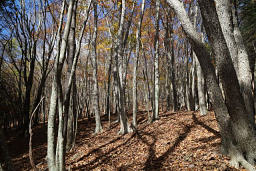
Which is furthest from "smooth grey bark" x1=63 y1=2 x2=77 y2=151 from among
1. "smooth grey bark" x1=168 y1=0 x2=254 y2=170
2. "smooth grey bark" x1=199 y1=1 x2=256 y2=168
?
"smooth grey bark" x1=199 y1=1 x2=256 y2=168

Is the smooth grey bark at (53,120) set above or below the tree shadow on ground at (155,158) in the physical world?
above

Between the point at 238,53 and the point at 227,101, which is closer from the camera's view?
the point at 227,101

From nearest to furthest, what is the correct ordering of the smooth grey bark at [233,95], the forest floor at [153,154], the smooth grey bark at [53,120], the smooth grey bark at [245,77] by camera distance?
the smooth grey bark at [233,95]
the smooth grey bark at [53,120]
the forest floor at [153,154]
the smooth grey bark at [245,77]

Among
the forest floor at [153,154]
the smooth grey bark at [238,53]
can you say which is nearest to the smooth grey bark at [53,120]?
the forest floor at [153,154]

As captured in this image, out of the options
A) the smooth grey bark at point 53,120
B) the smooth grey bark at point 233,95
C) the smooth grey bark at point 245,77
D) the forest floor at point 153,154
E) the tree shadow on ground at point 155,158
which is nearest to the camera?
the smooth grey bark at point 233,95

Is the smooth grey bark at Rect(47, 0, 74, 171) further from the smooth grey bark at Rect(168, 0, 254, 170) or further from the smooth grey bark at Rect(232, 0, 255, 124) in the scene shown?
the smooth grey bark at Rect(232, 0, 255, 124)

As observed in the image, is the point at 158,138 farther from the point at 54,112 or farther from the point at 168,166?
the point at 54,112

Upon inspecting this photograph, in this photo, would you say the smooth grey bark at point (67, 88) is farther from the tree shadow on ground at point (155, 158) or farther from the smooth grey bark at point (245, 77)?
the smooth grey bark at point (245, 77)

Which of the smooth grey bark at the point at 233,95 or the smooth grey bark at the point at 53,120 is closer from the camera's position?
the smooth grey bark at the point at 233,95

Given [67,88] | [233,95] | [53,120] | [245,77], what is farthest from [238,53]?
[53,120]

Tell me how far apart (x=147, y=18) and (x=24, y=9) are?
9404 mm

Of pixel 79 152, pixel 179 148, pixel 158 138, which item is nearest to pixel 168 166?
pixel 179 148

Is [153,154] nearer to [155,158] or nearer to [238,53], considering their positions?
[155,158]

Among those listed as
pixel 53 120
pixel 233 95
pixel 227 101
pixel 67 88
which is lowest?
pixel 53 120
